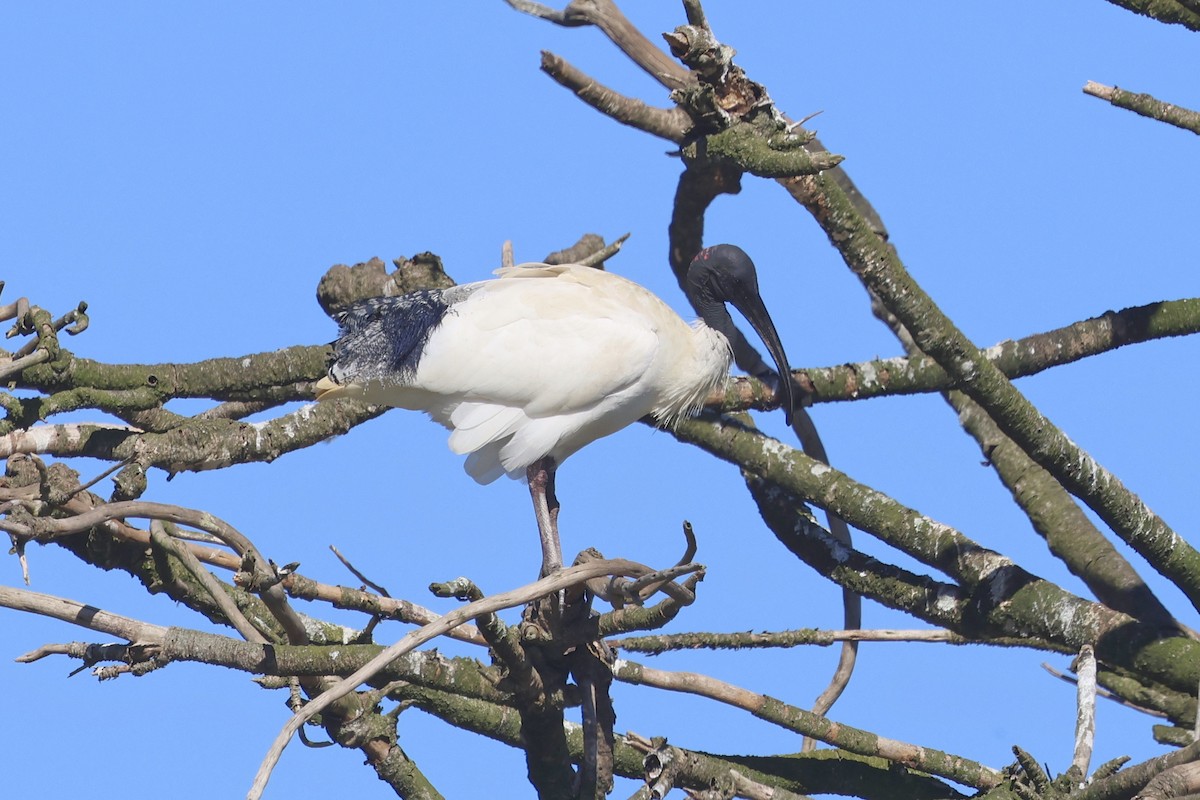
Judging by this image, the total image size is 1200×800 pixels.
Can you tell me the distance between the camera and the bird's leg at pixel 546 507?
6.53 meters

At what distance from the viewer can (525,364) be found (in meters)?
6.64

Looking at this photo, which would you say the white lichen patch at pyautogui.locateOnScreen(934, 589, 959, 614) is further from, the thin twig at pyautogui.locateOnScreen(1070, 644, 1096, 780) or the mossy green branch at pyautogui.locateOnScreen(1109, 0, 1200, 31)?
the mossy green branch at pyautogui.locateOnScreen(1109, 0, 1200, 31)

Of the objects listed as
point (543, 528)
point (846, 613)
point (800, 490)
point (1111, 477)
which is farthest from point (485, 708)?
point (846, 613)

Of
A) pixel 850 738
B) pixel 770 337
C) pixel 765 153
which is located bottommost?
pixel 850 738

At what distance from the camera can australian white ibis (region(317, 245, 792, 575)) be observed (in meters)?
6.55

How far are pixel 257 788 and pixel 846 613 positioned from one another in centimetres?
502

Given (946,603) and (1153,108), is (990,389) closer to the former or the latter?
(946,603)

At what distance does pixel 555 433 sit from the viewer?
6660 mm

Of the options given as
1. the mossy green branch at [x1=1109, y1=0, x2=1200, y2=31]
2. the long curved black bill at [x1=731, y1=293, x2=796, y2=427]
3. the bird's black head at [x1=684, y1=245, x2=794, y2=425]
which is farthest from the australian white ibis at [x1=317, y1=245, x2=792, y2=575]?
the mossy green branch at [x1=1109, y1=0, x2=1200, y2=31]

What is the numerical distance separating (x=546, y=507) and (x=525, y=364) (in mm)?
628

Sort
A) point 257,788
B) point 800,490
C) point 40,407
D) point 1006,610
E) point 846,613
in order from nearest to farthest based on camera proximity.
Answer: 1. point 257,788
2. point 40,407
3. point 1006,610
4. point 800,490
5. point 846,613

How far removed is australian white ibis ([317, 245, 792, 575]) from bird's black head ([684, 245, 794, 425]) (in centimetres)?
55

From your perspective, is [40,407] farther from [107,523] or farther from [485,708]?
[485,708]

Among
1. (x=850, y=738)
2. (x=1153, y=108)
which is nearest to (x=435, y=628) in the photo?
(x=850, y=738)
